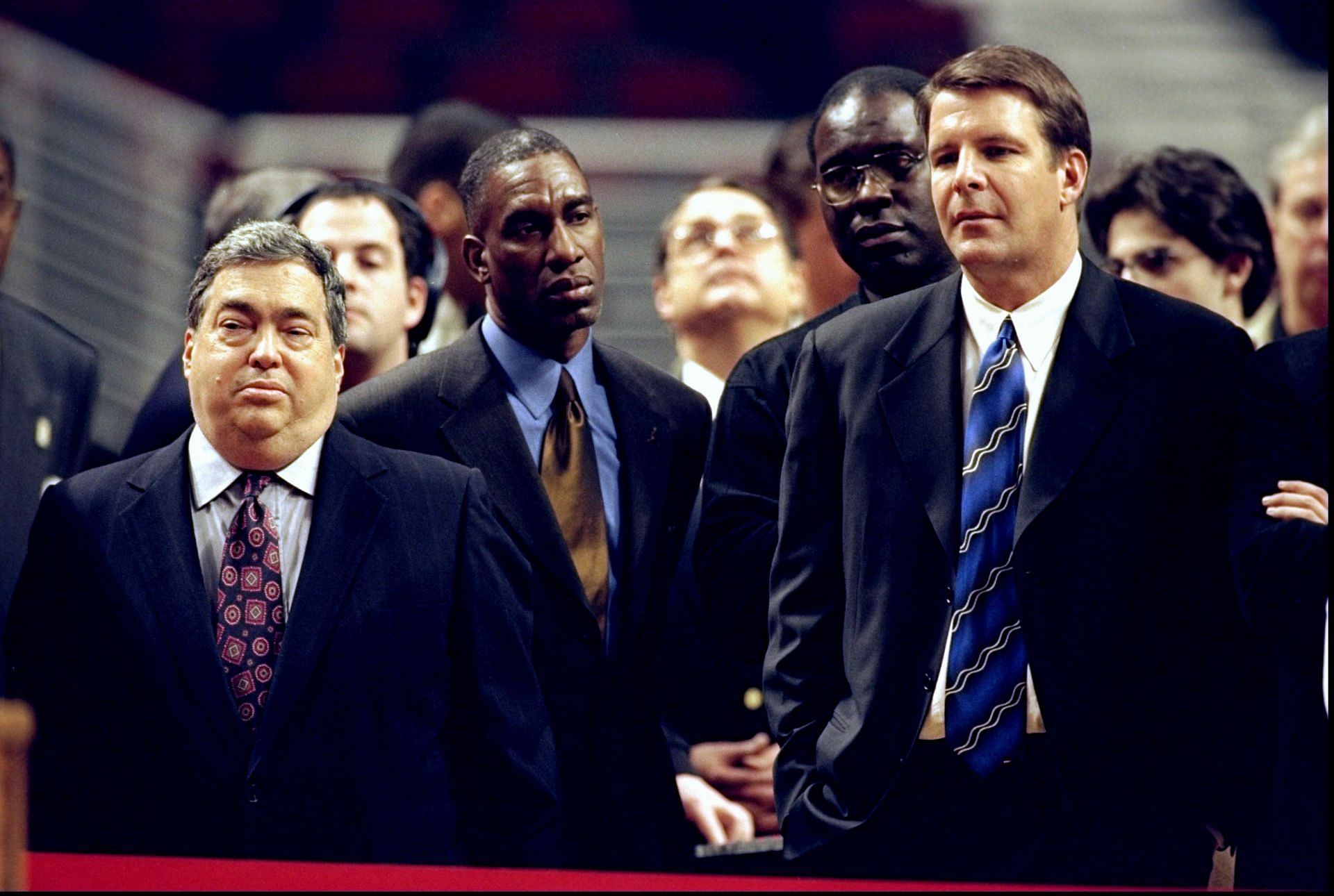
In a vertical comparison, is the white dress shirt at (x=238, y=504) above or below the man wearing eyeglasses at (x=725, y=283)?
below

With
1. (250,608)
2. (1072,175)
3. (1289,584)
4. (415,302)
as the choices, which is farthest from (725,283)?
(1289,584)

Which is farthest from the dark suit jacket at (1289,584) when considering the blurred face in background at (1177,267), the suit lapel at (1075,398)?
the blurred face in background at (1177,267)

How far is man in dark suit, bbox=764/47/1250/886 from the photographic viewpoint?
7.51 feet

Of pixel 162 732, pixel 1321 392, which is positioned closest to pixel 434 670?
pixel 162 732

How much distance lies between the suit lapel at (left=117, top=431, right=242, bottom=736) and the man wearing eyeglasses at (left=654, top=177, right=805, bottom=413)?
117cm

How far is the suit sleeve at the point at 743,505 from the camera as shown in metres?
2.62

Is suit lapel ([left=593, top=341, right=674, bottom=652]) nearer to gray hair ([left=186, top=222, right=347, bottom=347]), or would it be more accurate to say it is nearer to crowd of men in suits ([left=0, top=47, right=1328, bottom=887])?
crowd of men in suits ([left=0, top=47, right=1328, bottom=887])

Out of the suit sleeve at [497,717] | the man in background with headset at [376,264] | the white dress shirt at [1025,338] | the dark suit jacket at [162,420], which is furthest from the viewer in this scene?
the man in background with headset at [376,264]

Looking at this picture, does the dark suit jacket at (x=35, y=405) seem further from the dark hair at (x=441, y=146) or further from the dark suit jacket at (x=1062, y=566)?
the dark suit jacket at (x=1062, y=566)

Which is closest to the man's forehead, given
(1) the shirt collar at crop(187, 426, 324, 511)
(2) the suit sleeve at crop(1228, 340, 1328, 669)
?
(1) the shirt collar at crop(187, 426, 324, 511)

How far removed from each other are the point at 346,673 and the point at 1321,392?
3.99ft

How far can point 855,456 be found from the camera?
2.41 meters

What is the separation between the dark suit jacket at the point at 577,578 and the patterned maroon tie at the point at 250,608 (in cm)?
36

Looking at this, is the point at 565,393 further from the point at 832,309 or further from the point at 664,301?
the point at 664,301
